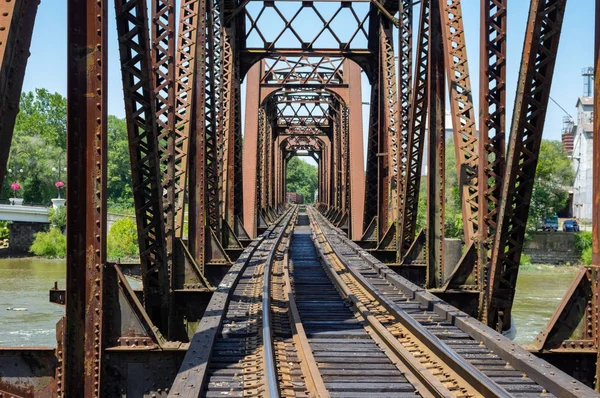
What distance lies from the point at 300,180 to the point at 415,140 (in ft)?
412

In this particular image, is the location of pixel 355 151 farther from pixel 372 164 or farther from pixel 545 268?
pixel 545 268

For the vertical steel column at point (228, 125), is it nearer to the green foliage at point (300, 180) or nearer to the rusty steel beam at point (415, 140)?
the rusty steel beam at point (415, 140)

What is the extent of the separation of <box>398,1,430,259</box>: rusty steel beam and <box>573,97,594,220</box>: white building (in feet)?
155

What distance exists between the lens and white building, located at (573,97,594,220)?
186 feet

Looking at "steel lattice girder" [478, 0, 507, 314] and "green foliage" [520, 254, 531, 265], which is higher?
"steel lattice girder" [478, 0, 507, 314]

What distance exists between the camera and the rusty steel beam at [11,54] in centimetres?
410

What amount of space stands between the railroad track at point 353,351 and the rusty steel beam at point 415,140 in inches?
102

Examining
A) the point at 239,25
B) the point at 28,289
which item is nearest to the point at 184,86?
the point at 239,25

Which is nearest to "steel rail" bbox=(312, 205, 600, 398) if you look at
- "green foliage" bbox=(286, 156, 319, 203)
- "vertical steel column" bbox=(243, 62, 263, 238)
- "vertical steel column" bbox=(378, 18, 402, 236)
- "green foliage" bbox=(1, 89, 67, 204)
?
"vertical steel column" bbox=(378, 18, 402, 236)

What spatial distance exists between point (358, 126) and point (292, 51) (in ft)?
15.9

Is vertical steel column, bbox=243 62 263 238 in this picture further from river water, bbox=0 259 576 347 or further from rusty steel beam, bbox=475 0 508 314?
rusty steel beam, bbox=475 0 508 314

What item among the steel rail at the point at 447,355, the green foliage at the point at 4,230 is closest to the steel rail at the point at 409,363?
the steel rail at the point at 447,355

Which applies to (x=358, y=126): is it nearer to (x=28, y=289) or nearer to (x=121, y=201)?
(x=28, y=289)

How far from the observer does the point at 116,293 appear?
566 centimetres
